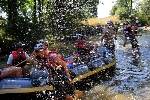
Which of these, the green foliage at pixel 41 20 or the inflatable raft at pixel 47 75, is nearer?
the inflatable raft at pixel 47 75

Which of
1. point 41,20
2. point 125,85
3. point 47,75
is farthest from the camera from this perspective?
point 41,20

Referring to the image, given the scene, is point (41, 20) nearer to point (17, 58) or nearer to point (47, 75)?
point (17, 58)

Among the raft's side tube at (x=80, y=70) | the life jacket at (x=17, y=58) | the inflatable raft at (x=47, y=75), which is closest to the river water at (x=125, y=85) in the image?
the inflatable raft at (x=47, y=75)

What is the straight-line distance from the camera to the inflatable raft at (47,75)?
8141mm

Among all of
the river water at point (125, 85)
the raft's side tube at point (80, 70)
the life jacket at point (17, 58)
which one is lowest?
the river water at point (125, 85)

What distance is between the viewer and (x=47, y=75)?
932 centimetres

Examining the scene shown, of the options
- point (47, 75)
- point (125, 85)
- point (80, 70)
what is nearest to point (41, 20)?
point (80, 70)

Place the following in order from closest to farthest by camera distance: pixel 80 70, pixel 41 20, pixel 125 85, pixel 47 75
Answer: pixel 47 75 < pixel 80 70 < pixel 125 85 < pixel 41 20

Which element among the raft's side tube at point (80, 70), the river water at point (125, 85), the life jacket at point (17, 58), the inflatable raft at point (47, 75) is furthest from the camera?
the raft's side tube at point (80, 70)

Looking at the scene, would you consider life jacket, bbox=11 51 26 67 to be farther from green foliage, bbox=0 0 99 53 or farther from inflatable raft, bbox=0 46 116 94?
green foliage, bbox=0 0 99 53

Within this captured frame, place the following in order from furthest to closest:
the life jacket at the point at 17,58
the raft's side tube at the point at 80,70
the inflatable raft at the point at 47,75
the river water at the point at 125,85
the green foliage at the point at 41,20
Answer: the green foliage at the point at 41,20, the raft's side tube at the point at 80,70, the life jacket at the point at 17,58, the river water at the point at 125,85, the inflatable raft at the point at 47,75

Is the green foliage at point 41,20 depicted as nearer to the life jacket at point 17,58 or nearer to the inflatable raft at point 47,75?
the inflatable raft at point 47,75

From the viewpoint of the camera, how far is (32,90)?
819cm

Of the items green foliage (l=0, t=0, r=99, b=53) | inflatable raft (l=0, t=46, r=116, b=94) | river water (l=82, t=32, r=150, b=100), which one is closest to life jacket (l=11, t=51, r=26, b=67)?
inflatable raft (l=0, t=46, r=116, b=94)
